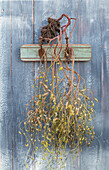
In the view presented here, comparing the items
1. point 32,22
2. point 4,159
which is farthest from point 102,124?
point 32,22

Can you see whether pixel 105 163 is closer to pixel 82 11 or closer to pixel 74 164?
pixel 74 164

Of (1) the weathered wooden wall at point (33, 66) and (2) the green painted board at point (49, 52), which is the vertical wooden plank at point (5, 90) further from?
(2) the green painted board at point (49, 52)

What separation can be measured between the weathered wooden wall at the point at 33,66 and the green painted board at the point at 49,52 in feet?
0.18

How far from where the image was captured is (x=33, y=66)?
1061 mm

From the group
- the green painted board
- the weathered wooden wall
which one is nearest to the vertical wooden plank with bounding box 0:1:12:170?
the weathered wooden wall

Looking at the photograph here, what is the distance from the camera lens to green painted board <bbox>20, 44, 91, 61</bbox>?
1003 millimetres

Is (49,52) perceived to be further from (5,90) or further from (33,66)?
(5,90)

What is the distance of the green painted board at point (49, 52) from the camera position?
1003 millimetres

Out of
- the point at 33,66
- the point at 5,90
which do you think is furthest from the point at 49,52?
the point at 5,90

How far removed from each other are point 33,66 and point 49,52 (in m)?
0.14

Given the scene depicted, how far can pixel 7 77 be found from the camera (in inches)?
41.9

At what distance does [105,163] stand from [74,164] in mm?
206

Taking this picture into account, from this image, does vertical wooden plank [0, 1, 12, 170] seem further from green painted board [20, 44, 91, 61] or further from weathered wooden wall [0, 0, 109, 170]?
green painted board [20, 44, 91, 61]

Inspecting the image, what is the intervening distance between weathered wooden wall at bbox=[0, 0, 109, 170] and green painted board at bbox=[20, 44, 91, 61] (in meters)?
0.05
